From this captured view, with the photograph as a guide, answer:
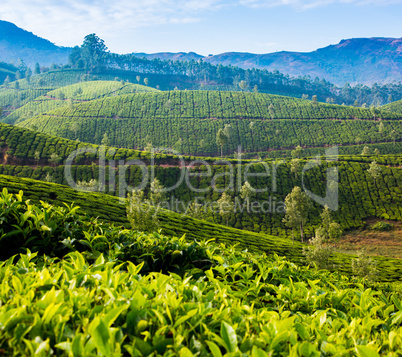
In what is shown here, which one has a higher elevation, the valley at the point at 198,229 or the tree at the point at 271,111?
the tree at the point at 271,111

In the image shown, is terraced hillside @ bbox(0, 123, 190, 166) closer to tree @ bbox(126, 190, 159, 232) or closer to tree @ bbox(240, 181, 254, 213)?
tree @ bbox(240, 181, 254, 213)

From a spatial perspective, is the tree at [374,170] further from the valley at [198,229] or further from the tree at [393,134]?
the tree at [393,134]

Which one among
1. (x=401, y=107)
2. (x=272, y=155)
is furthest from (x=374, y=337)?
(x=401, y=107)

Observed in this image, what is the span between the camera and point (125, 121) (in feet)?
482

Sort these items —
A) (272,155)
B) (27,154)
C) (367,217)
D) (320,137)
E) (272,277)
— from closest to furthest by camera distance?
(272,277), (367,217), (27,154), (272,155), (320,137)

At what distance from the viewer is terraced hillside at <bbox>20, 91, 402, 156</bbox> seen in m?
134

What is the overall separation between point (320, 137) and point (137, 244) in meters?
147

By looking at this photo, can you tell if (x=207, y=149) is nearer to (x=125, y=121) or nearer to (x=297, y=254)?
(x=125, y=121)

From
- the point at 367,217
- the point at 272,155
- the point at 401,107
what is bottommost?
the point at 367,217

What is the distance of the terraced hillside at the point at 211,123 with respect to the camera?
134250 millimetres

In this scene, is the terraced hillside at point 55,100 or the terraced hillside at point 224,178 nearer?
the terraced hillside at point 224,178

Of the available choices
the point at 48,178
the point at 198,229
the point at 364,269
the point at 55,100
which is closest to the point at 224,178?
the point at 198,229

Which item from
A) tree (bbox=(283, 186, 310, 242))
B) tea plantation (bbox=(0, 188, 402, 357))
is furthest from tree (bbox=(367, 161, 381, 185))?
tea plantation (bbox=(0, 188, 402, 357))

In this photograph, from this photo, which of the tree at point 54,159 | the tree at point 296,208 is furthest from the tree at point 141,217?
the tree at point 54,159
